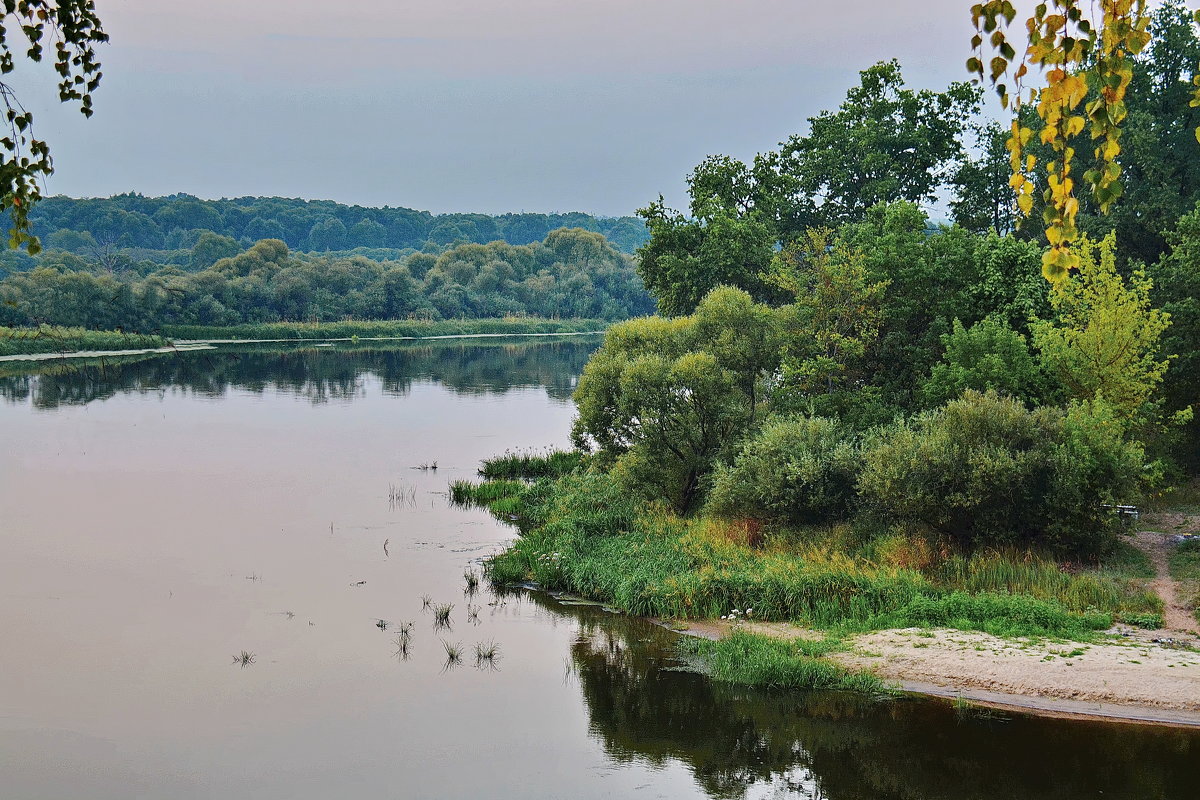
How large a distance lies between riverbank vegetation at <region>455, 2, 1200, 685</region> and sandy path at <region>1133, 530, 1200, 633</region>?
0.86 ft

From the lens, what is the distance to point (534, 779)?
14414mm

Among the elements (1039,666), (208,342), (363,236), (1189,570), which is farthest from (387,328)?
(1039,666)

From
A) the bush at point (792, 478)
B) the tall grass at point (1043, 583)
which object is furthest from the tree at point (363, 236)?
the tall grass at point (1043, 583)

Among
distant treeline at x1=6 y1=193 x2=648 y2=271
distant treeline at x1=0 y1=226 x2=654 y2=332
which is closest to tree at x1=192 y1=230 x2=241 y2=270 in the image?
distant treeline at x1=0 y1=226 x2=654 y2=332

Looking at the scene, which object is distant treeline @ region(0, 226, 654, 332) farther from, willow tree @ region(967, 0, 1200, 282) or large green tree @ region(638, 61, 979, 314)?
willow tree @ region(967, 0, 1200, 282)

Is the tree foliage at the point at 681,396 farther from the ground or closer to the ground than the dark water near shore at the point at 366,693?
farther from the ground

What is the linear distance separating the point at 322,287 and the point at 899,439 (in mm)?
96870

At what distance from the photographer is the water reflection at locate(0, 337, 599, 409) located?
61969 millimetres

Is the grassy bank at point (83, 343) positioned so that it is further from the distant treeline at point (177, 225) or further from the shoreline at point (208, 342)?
the distant treeline at point (177, 225)

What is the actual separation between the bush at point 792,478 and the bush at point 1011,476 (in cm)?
130

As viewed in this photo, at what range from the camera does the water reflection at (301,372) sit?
61969 millimetres

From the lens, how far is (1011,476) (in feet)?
67.6

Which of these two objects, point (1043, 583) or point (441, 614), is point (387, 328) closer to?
point (441, 614)

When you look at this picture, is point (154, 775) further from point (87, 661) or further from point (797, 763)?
point (797, 763)
